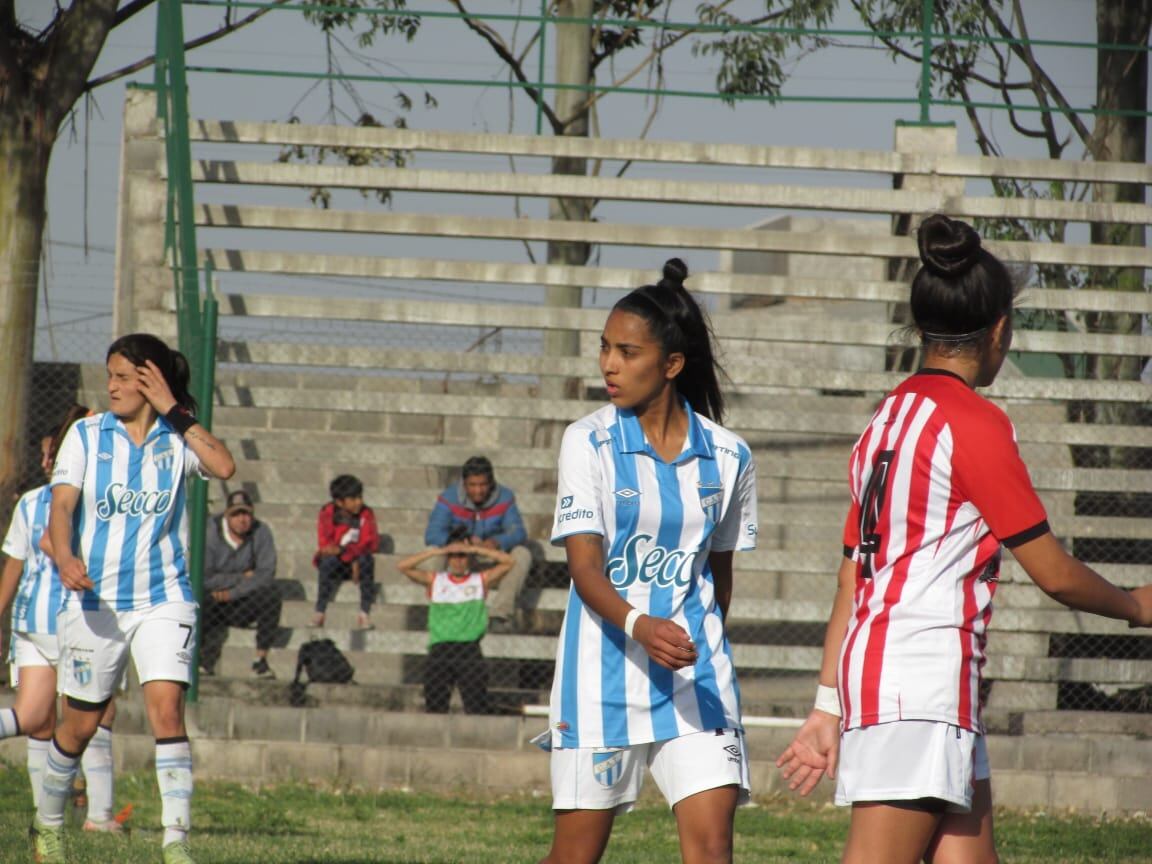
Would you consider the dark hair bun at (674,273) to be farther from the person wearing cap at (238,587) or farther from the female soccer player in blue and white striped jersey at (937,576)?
the person wearing cap at (238,587)

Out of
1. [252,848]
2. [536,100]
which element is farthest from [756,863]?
[536,100]

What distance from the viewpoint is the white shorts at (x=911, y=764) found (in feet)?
10.6

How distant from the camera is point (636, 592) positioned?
410 cm

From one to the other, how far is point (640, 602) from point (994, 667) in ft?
23.7

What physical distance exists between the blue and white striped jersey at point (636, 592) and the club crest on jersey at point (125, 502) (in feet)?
7.83

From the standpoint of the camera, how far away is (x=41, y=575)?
7223mm

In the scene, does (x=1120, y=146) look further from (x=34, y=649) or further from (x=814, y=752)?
(x=814, y=752)

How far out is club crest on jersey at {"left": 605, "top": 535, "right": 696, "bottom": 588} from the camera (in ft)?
13.5

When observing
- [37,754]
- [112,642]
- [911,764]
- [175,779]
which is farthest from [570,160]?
[911,764]

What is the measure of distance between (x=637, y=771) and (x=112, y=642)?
2.71 metres

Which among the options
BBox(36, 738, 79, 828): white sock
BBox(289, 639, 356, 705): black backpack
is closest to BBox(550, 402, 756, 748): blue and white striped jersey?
BBox(36, 738, 79, 828): white sock

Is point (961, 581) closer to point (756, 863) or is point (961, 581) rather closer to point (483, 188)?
point (756, 863)

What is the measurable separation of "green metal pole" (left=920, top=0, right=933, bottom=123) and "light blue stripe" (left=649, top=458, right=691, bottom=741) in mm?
8484

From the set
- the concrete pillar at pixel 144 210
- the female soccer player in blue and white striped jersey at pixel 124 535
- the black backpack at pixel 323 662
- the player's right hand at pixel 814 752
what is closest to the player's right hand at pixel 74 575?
the female soccer player in blue and white striped jersey at pixel 124 535
